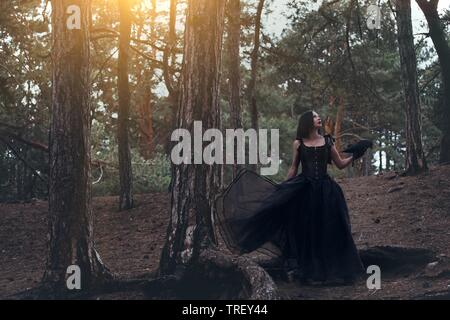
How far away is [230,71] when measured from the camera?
16.2 m

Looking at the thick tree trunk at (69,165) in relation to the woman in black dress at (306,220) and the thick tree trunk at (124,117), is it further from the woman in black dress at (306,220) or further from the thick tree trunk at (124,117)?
the thick tree trunk at (124,117)

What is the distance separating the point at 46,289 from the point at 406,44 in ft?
37.7

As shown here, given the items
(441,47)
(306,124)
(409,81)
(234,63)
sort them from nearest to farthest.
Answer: (306,124)
(234,63)
(409,81)
(441,47)

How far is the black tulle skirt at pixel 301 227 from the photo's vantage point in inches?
336

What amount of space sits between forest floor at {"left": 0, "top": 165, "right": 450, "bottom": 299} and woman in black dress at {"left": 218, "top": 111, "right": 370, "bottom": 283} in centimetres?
32

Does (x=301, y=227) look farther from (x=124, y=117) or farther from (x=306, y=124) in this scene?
(x=124, y=117)

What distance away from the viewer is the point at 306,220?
28.3 ft

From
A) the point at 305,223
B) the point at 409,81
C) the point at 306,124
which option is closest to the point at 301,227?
the point at 305,223

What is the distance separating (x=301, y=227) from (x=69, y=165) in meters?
3.31

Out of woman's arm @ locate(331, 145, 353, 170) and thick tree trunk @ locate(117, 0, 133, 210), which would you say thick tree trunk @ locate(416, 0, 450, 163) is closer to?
thick tree trunk @ locate(117, 0, 133, 210)

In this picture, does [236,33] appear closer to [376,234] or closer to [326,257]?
[376,234]

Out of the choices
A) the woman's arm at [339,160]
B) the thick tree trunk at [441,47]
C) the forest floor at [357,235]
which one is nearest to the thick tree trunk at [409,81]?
the forest floor at [357,235]

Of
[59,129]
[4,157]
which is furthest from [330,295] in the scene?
[4,157]
